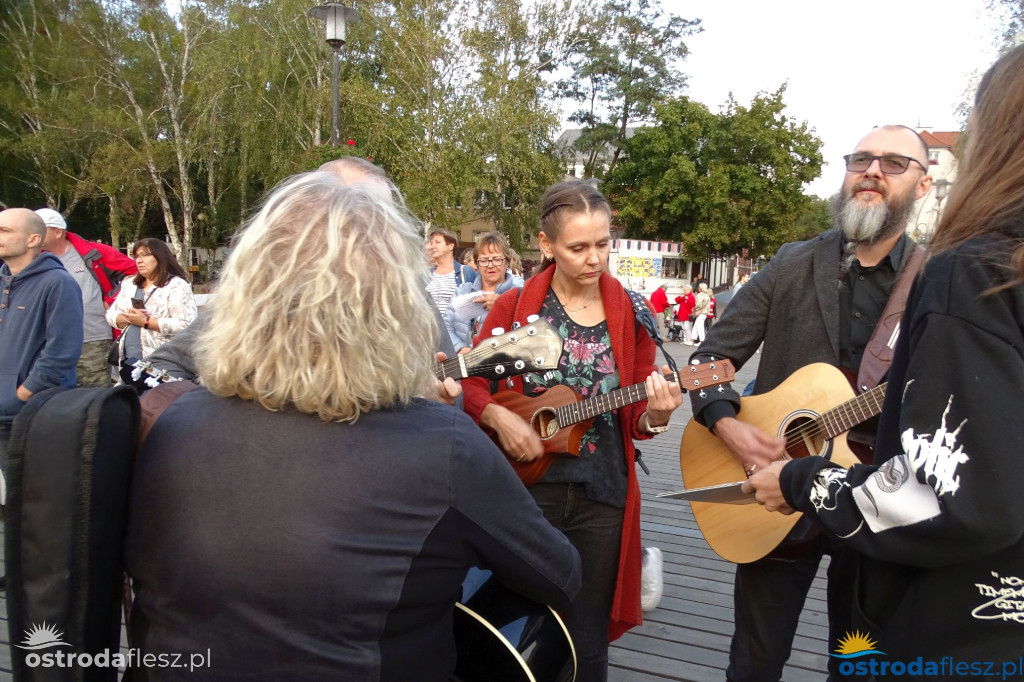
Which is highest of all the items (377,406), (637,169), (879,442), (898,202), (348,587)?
(637,169)

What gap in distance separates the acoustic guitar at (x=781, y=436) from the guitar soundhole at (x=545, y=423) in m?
0.66

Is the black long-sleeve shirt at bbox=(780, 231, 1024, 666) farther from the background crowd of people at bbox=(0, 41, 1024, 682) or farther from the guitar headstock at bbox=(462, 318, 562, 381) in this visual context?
the guitar headstock at bbox=(462, 318, 562, 381)

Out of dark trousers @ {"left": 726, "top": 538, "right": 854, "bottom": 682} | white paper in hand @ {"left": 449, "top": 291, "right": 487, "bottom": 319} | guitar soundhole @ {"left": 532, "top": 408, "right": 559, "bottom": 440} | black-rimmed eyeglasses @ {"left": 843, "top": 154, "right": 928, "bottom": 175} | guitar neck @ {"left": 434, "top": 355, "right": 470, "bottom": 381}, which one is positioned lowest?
dark trousers @ {"left": 726, "top": 538, "right": 854, "bottom": 682}

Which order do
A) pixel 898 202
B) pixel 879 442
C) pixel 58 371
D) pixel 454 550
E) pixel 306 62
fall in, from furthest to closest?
pixel 306 62
pixel 58 371
pixel 898 202
pixel 879 442
pixel 454 550

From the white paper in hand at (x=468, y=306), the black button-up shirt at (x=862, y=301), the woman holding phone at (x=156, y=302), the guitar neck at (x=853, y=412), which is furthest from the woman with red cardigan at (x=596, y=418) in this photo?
the white paper in hand at (x=468, y=306)

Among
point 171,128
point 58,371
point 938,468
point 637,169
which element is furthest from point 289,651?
point 637,169

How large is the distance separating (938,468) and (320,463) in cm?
104

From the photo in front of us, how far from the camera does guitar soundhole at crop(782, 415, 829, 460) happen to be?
2.24m

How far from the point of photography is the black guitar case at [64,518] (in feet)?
3.46

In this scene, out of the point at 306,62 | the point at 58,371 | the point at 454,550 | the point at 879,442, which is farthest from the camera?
the point at 306,62

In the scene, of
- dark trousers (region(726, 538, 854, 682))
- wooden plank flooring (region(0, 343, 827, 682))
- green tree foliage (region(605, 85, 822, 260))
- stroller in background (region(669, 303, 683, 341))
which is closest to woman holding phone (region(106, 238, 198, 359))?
wooden plank flooring (region(0, 343, 827, 682))

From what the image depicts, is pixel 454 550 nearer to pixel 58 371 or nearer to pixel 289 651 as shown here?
pixel 289 651

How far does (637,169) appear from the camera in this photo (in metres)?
37.8

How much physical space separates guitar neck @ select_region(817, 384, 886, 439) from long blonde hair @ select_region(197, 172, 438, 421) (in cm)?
150
